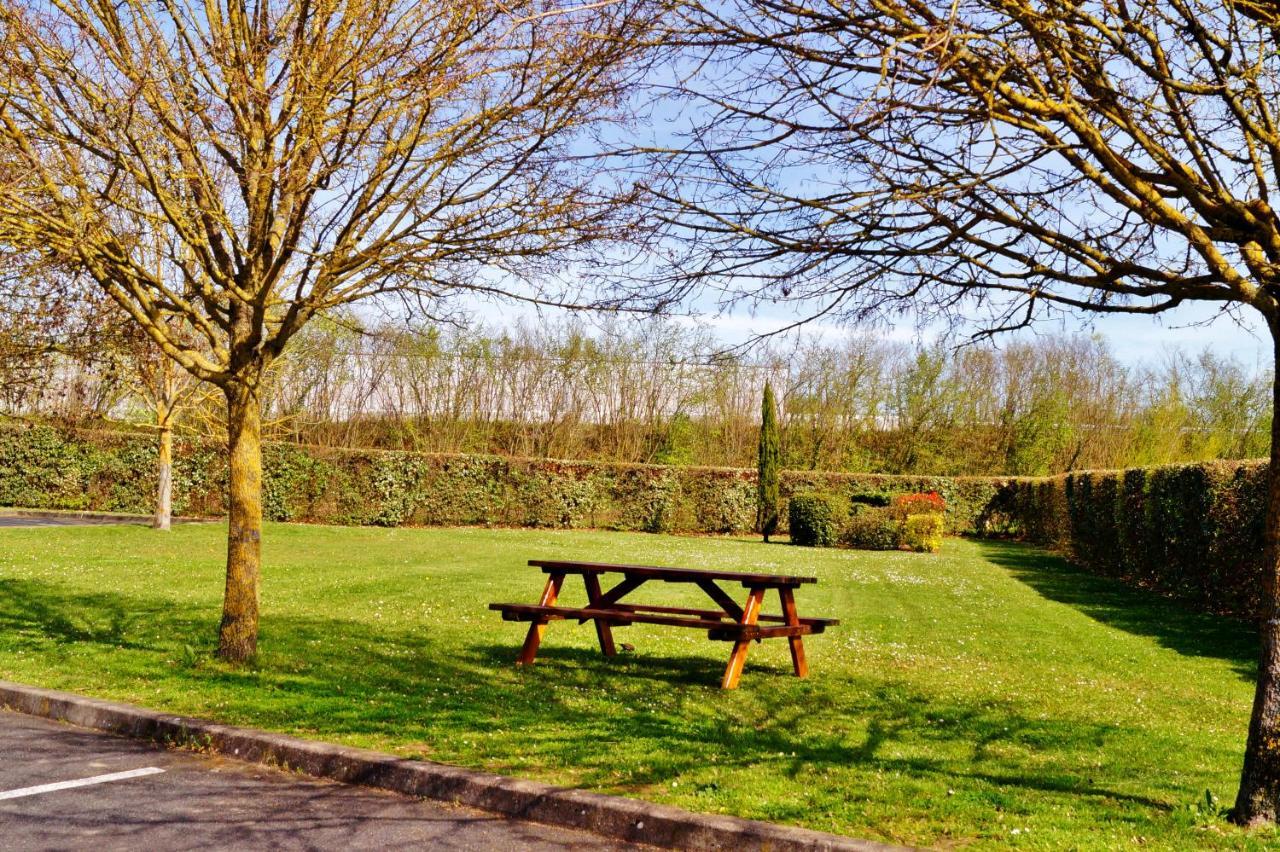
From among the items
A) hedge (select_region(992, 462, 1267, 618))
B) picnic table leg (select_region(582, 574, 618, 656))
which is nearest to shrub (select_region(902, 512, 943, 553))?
hedge (select_region(992, 462, 1267, 618))

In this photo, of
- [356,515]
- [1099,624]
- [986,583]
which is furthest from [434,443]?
[1099,624]

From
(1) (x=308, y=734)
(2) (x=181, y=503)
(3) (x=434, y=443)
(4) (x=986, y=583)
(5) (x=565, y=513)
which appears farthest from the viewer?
(3) (x=434, y=443)

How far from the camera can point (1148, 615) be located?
15391 millimetres

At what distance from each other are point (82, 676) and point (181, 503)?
23.9 meters

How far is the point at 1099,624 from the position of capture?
14.3 metres

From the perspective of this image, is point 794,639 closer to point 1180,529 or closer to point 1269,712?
point 1269,712

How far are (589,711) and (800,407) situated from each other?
108 feet

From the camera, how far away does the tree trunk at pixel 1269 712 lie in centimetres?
490

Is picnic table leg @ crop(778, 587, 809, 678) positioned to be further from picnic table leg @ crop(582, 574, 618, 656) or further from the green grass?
picnic table leg @ crop(582, 574, 618, 656)

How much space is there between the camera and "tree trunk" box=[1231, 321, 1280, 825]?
4.90 meters

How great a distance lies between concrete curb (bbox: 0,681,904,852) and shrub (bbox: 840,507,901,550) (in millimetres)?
23635

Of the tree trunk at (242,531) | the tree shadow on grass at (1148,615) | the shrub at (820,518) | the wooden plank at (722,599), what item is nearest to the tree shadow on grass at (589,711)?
the tree trunk at (242,531)

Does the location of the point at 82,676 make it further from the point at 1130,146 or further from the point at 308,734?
the point at 1130,146

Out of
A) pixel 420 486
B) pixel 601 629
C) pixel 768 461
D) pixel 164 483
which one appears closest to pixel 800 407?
pixel 768 461
